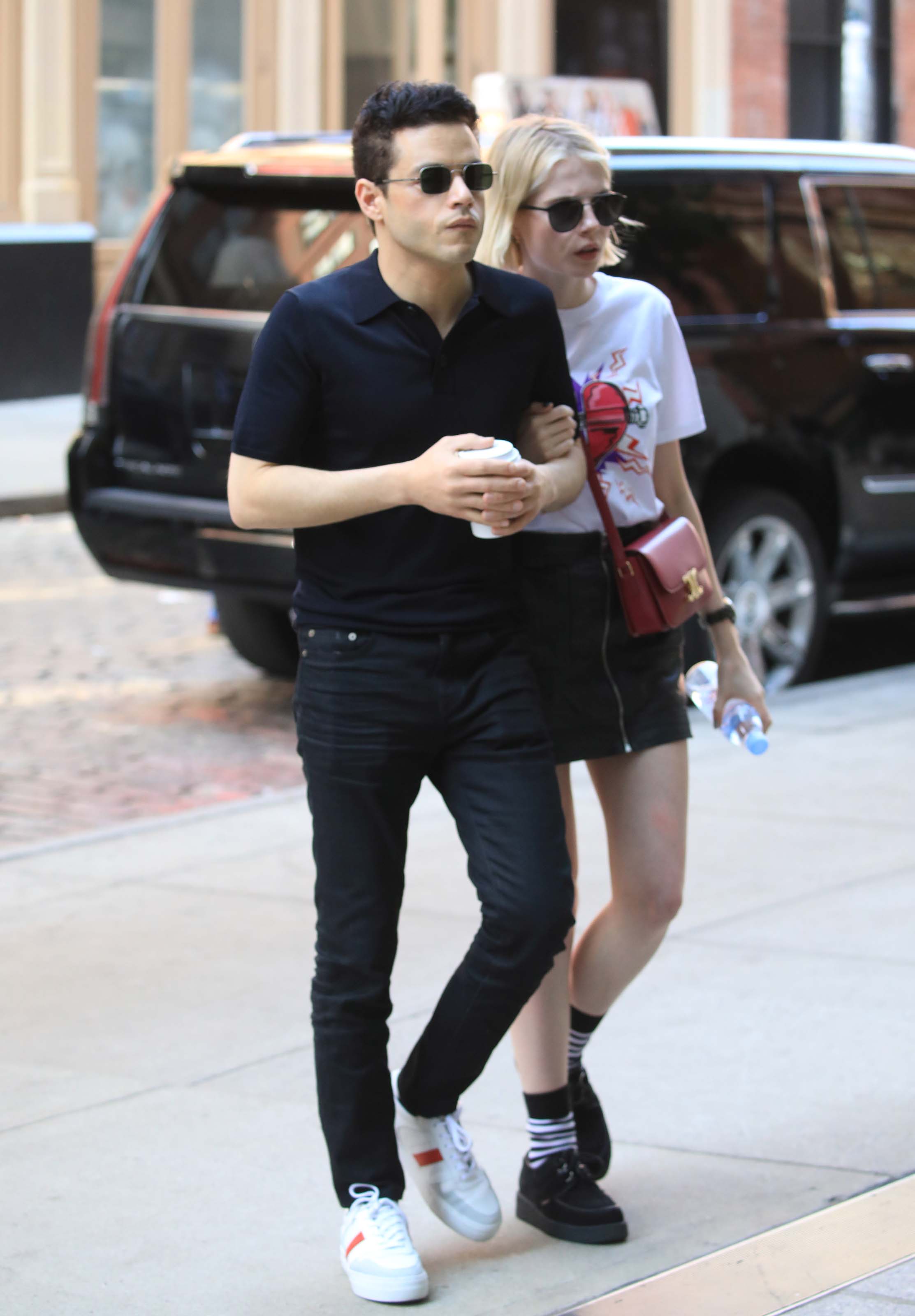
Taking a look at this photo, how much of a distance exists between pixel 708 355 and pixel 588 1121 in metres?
4.34

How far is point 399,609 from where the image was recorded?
10.7ft

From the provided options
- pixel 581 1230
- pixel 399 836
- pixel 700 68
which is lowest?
pixel 581 1230

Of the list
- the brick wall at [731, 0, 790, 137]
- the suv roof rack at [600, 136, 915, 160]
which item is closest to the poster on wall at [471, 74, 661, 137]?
the suv roof rack at [600, 136, 915, 160]

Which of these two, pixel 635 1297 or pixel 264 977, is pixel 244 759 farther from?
pixel 635 1297

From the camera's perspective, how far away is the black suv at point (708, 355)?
7477 mm

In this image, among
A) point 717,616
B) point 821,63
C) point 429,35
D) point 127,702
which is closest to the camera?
point 717,616

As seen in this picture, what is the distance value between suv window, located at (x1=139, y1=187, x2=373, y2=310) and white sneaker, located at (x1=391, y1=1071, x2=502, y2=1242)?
4.29 metres

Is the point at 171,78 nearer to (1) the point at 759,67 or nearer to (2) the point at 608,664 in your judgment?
(1) the point at 759,67

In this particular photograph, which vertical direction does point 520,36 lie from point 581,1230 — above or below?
above

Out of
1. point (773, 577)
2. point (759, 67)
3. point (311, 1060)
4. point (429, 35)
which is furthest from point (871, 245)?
point (759, 67)

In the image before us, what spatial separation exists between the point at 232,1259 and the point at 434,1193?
1.16 ft

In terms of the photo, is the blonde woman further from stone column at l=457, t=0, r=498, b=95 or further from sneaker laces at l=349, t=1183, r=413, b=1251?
stone column at l=457, t=0, r=498, b=95

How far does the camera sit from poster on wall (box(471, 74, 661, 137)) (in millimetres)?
11734

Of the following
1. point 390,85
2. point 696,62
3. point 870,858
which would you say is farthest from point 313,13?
point 390,85
